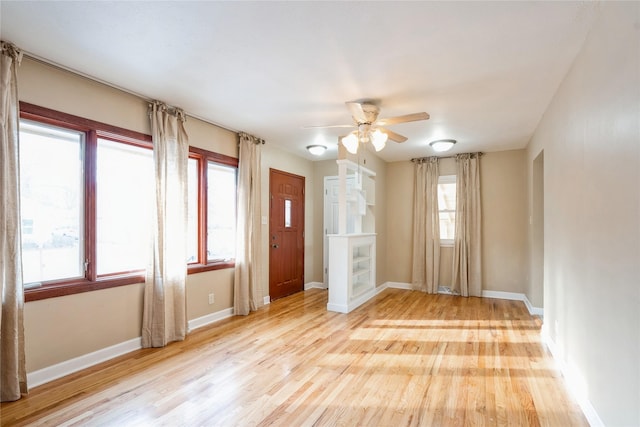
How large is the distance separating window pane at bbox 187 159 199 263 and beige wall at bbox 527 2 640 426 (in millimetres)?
3896

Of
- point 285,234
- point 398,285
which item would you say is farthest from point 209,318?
point 398,285

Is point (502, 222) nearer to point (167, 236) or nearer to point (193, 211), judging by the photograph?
point (193, 211)

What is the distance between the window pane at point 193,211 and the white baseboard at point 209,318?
2.37 ft

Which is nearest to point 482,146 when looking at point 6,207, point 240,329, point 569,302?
point 569,302

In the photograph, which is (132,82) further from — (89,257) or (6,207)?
(89,257)

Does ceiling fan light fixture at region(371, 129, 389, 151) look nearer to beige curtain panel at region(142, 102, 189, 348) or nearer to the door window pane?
beige curtain panel at region(142, 102, 189, 348)

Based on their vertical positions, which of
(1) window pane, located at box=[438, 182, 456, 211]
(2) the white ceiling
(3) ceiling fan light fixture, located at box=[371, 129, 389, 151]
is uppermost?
(2) the white ceiling

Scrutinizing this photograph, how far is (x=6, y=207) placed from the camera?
2.29 meters

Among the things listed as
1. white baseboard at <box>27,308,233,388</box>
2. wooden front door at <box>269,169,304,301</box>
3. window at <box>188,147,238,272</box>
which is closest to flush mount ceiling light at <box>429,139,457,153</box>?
wooden front door at <box>269,169,304,301</box>

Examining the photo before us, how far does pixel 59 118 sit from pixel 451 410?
3786 millimetres

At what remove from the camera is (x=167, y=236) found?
347cm

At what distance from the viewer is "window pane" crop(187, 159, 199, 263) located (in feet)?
13.3

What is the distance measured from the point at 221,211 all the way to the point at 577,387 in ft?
13.3

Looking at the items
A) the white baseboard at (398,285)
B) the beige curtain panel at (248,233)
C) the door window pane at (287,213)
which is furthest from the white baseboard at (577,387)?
the door window pane at (287,213)
